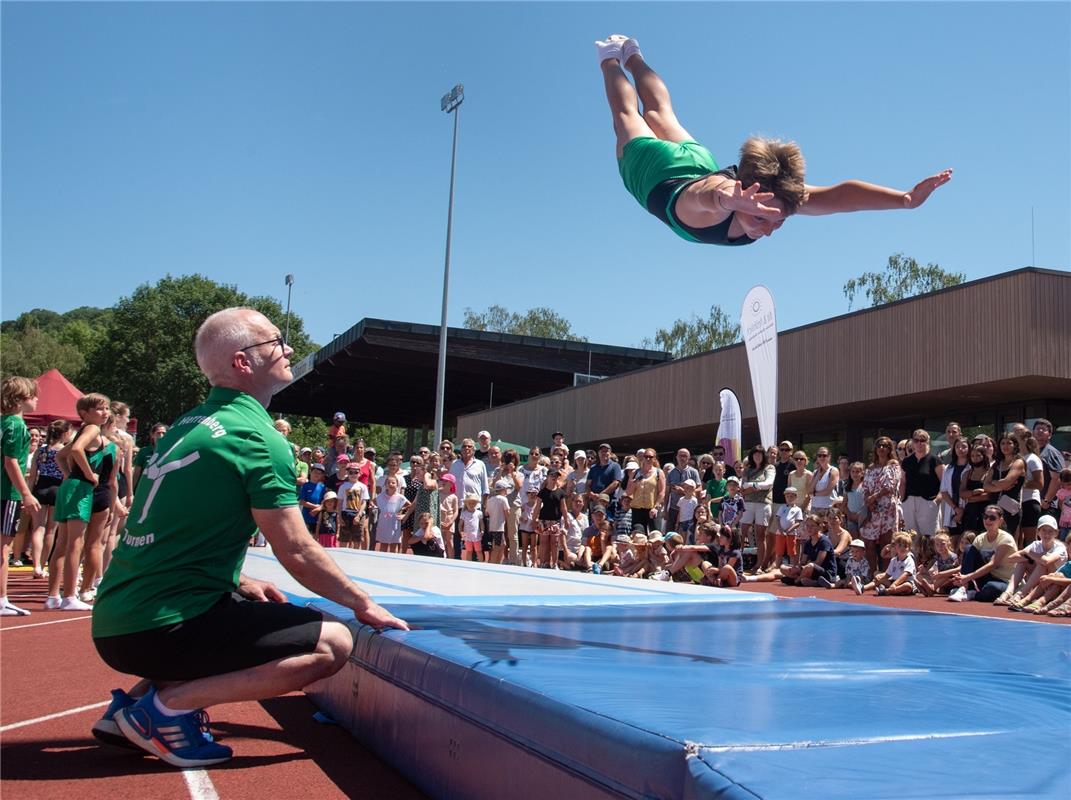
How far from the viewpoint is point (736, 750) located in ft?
4.83

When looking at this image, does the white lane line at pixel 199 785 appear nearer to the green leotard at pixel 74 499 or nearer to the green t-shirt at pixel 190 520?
the green t-shirt at pixel 190 520

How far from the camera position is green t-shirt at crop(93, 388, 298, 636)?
2.37 m

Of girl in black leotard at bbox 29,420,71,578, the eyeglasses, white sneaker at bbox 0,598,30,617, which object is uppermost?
the eyeglasses

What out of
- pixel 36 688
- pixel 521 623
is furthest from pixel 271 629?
pixel 36 688

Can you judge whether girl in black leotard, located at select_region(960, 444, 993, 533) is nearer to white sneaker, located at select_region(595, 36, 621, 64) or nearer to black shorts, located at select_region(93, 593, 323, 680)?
white sneaker, located at select_region(595, 36, 621, 64)

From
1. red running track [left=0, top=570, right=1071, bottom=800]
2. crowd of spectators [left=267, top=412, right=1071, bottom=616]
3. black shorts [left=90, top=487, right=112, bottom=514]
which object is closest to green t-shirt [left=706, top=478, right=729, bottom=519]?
crowd of spectators [left=267, top=412, right=1071, bottom=616]

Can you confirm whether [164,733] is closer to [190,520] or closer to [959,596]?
[190,520]

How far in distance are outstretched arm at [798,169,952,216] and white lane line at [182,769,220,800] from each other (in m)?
3.02

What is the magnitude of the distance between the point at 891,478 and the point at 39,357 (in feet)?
176

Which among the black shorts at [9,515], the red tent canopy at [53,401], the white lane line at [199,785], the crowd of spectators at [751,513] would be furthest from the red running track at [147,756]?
the red tent canopy at [53,401]

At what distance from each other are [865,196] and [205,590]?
9.54ft

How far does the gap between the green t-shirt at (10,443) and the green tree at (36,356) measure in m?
48.1

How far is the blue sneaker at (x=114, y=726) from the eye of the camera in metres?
2.54

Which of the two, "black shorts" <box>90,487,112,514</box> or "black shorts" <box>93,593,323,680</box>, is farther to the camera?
"black shorts" <box>90,487,112,514</box>
